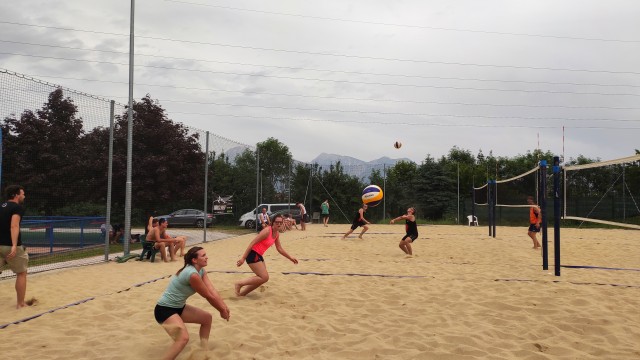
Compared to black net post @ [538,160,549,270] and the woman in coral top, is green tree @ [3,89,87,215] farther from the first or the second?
black net post @ [538,160,549,270]

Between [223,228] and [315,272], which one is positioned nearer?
[315,272]

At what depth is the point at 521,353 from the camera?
3.97 m

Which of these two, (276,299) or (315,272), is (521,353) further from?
(315,272)

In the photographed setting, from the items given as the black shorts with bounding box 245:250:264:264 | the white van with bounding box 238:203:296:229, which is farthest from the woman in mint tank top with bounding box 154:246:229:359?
the white van with bounding box 238:203:296:229

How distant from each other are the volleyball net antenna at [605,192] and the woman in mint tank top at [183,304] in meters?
19.9

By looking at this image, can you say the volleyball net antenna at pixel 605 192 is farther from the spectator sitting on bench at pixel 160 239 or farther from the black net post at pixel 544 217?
the spectator sitting on bench at pixel 160 239

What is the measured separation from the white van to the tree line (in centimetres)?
42

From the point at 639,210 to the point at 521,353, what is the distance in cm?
1940

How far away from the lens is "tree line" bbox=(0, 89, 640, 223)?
8617 mm

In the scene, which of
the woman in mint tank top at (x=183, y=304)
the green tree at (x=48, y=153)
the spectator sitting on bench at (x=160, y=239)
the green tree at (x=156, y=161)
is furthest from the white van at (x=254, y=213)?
the woman in mint tank top at (x=183, y=304)

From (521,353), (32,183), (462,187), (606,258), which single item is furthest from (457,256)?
(462,187)

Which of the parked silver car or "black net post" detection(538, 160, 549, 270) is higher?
"black net post" detection(538, 160, 549, 270)

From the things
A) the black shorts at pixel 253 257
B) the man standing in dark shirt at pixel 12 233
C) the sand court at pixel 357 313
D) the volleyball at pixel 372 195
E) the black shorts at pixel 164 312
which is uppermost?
the volleyball at pixel 372 195

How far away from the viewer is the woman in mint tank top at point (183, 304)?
3652 mm
